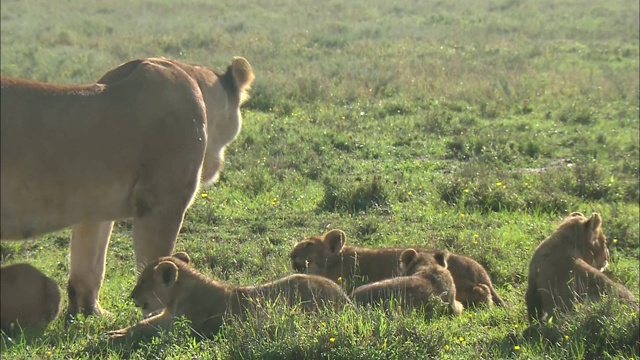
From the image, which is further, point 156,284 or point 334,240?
point 334,240

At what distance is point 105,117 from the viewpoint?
247 inches

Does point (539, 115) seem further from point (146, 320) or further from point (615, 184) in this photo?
point (146, 320)

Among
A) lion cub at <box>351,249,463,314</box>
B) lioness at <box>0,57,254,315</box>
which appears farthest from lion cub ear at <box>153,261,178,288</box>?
lion cub at <box>351,249,463,314</box>

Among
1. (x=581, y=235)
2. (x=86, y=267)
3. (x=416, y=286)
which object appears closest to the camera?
(x=416, y=286)

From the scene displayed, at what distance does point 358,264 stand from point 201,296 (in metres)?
2.00

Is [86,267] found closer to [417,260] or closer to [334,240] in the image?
[334,240]

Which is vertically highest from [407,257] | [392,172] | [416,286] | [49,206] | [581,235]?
[49,206]

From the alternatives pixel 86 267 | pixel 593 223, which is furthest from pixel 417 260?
pixel 86 267

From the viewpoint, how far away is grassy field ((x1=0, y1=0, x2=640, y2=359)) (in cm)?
599

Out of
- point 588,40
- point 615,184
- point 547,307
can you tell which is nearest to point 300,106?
point 615,184

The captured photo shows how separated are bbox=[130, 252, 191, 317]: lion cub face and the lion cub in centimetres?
115

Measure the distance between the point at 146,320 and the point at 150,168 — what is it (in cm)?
93

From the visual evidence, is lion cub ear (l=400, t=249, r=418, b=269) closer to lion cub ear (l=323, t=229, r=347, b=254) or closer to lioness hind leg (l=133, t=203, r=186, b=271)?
lion cub ear (l=323, t=229, r=347, b=254)

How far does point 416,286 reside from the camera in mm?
6945
